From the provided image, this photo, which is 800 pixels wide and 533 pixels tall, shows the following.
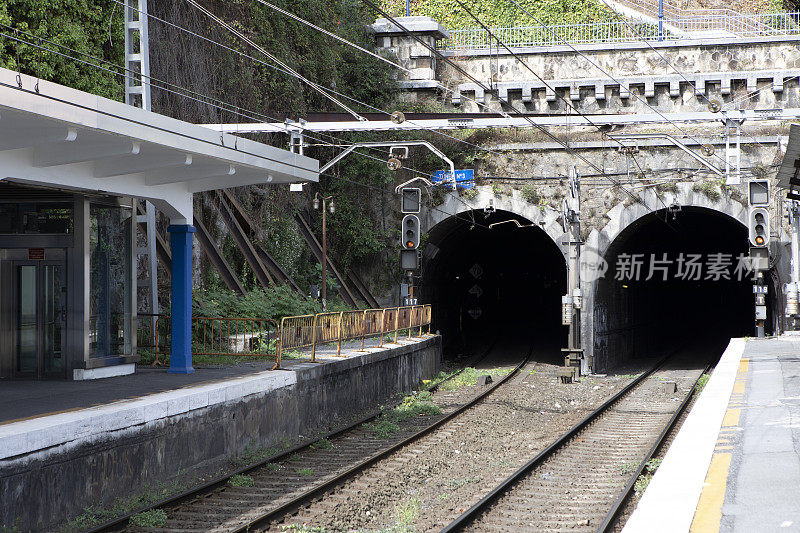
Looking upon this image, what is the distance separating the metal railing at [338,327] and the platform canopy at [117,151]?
2.61 metres

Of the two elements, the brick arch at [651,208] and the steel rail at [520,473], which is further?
the brick arch at [651,208]

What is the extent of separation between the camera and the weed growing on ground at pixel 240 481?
1049 cm

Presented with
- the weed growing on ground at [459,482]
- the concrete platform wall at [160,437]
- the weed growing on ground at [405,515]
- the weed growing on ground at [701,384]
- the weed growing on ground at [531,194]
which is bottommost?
the weed growing on ground at [701,384]

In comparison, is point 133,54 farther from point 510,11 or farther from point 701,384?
point 510,11

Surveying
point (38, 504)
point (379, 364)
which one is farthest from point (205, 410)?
point (379, 364)

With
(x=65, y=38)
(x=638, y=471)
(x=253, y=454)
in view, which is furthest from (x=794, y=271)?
(x=65, y=38)

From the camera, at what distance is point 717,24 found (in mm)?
34875

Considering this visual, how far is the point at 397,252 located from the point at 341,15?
8.52 meters

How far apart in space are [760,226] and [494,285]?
974 inches

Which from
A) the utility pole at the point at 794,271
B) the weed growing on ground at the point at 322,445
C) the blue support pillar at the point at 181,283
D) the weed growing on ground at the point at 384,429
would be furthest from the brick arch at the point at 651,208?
the blue support pillar at the point at 181,283

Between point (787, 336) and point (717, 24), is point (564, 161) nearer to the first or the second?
point (787, 336)

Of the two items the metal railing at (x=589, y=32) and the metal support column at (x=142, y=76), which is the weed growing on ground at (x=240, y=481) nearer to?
the metal support column at (x=142, y=76)

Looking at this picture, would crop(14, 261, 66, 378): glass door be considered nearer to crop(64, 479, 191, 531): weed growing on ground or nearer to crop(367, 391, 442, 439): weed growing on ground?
crop(64, 479, 191, 531): weed growing on ground

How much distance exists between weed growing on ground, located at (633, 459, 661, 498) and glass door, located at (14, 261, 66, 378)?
27.8 feet
